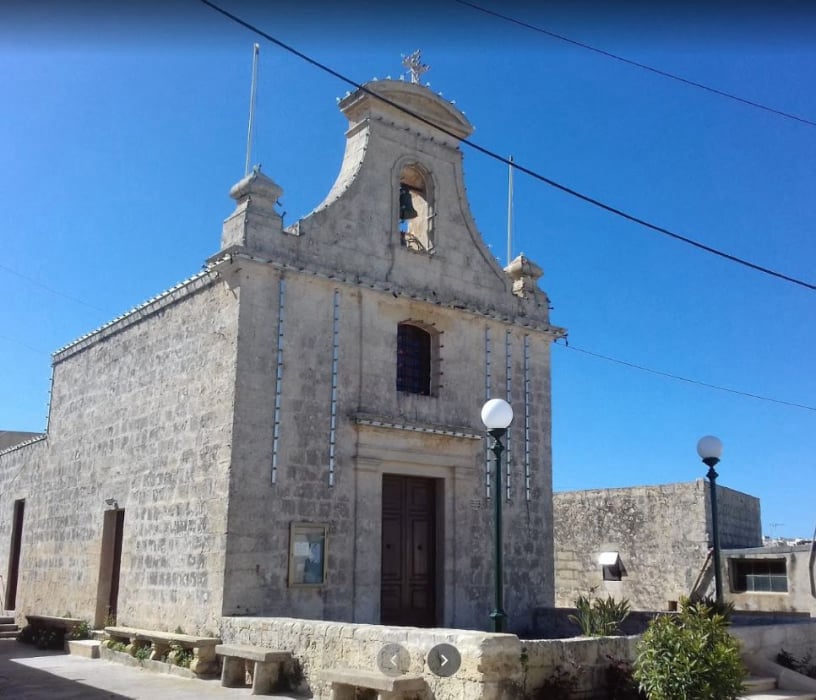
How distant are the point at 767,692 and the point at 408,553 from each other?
5606mm

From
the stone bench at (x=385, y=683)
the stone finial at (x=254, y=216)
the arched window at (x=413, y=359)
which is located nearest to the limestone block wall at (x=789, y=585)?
the arched window at (x=413, y=359)

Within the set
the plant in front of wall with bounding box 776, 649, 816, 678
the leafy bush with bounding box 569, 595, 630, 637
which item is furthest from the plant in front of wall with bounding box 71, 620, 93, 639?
the plant in front of wall with bounding box 776, 649, 816, 678

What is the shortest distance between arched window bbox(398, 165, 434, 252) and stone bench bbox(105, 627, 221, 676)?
701cm

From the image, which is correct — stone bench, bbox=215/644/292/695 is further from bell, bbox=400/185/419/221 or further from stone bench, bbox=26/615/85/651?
bell, bbox=400/185/419/221

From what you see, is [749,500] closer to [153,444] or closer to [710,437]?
[710,437]

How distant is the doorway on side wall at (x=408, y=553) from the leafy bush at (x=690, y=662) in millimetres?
5747

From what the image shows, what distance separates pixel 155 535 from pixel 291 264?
4673 millimetres

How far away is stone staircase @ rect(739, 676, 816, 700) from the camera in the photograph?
9289 mm

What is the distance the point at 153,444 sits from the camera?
1395 centimetres

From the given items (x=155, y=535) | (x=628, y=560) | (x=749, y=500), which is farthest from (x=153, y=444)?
(x=749, y=500)

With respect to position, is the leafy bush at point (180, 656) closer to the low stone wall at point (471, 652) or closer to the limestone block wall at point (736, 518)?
the low stone wall at point (471, 652)

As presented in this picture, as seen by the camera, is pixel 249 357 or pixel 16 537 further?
pixel 16 537

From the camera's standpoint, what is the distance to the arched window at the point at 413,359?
14.2 m

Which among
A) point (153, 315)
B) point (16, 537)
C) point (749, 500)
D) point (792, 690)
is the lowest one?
point (792, 690)
